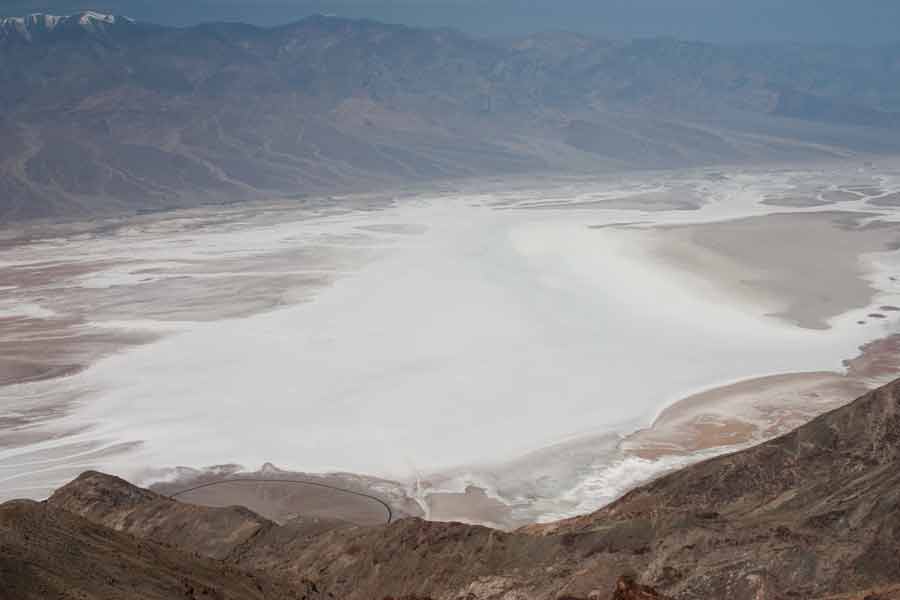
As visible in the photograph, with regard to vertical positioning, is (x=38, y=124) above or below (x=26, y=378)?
above

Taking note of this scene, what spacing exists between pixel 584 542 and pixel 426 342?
2348 cm

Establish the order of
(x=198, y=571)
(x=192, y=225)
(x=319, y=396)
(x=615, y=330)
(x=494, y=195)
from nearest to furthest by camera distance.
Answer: (x=198, y=571) → (x=319, y=396) → (x=615, y=330) → (x=192, y=225) → (x=494, y=195)

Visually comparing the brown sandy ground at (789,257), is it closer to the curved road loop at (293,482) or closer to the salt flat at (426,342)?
the salt flat at (426,342)

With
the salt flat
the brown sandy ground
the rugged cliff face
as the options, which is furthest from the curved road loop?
the brown sandy ground

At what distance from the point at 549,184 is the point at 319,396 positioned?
107488 mm

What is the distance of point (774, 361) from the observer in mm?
36625

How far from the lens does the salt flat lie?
28250 millimetres

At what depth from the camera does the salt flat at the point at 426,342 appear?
92.7 ft

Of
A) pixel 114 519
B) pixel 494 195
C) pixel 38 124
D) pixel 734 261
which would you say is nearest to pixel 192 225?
pixel 494 195

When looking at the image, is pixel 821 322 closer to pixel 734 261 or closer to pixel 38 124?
pixel 734 261

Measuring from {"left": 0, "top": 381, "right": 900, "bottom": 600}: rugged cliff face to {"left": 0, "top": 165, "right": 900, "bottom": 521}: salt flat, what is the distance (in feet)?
18.7

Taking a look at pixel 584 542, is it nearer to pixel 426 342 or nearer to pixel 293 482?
pixel 293 482

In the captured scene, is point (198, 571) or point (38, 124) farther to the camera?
point (38, 124)

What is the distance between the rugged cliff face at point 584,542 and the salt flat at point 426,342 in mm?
5701
